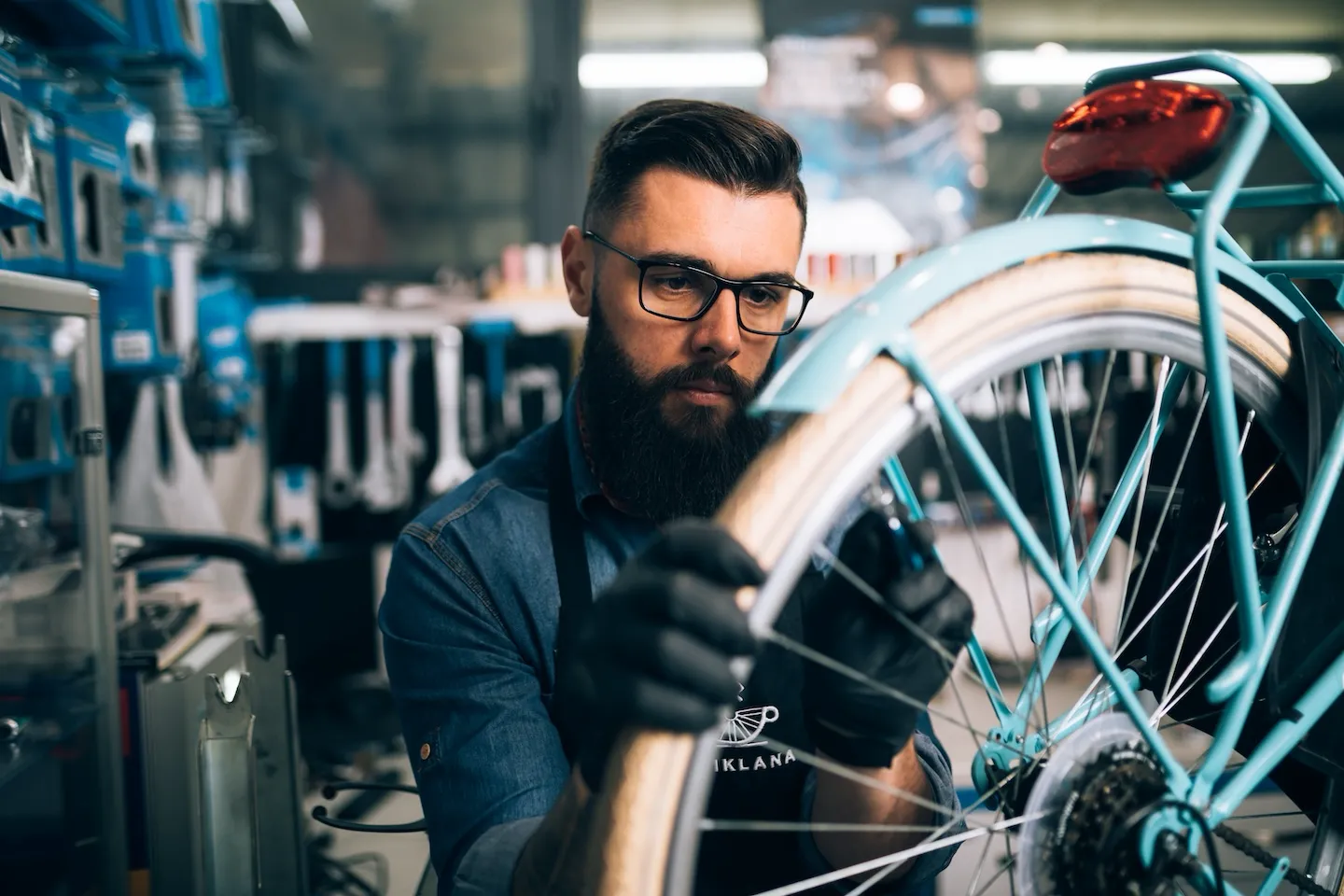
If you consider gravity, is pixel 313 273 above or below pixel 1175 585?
above

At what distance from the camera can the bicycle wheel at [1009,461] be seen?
49 centimetres

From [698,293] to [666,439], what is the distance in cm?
14

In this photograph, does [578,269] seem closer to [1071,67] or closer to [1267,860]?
[1267,860]

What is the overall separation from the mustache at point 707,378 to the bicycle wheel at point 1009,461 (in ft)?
0.95

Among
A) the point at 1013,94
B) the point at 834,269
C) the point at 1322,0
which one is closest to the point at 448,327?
the point at 834,269

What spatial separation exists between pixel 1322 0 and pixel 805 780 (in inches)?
150

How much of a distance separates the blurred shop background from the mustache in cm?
60

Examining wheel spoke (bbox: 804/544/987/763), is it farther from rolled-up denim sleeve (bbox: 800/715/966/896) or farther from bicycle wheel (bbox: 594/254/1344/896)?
rolled-up denim sleeve (bbox: 800/715/966/896)

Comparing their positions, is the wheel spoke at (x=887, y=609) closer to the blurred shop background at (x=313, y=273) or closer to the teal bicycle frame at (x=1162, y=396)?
the teal bicycle frame at (x=1162, y=396)

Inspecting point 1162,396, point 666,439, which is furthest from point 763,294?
point 1162,396

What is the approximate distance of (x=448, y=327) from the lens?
2588 millimetres

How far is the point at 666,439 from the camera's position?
94 cm

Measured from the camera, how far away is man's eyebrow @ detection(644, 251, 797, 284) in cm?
89

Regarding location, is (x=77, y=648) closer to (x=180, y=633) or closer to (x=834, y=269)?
(x=180, y=633)
